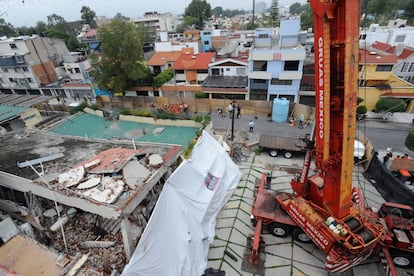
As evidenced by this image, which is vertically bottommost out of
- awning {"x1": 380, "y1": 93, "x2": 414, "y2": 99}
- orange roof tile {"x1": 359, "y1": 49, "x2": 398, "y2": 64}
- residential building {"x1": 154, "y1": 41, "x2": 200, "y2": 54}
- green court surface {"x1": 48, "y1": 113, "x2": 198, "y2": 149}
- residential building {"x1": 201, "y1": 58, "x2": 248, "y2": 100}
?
green court surface {"x1": 48, "y1": 113, "x2": 198, "y2": 149}

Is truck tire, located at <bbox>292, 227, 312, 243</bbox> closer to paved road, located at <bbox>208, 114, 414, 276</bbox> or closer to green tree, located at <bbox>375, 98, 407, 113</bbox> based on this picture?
paved road, located at <bbox>208, 114, 414, 276</bbox>

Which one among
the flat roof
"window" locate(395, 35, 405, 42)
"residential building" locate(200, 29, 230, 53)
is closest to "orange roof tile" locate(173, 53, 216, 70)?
"residential building" locate(200, 29, 230, 53)

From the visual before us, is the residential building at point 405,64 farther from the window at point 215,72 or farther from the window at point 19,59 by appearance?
the window at point 19,59

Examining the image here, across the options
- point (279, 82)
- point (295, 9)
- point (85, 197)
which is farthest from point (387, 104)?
point (295, 9)

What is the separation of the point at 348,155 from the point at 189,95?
834 inches

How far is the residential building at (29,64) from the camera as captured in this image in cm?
3092

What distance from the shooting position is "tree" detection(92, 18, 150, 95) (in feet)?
70.1

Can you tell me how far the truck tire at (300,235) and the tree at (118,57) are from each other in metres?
21.4

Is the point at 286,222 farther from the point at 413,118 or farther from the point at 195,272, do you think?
the point at 413,118

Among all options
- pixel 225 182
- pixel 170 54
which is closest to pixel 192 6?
pixel 170 54

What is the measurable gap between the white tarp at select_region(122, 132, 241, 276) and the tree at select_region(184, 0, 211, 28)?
2567 inches

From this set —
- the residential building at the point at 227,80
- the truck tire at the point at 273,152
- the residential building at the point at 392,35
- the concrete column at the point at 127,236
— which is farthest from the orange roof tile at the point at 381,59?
the concrete column at the point at 127,236

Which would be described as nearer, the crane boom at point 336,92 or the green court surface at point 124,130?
the crane boom at point 336,92

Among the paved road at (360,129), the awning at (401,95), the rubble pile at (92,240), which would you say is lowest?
the paved road at (360,129)
